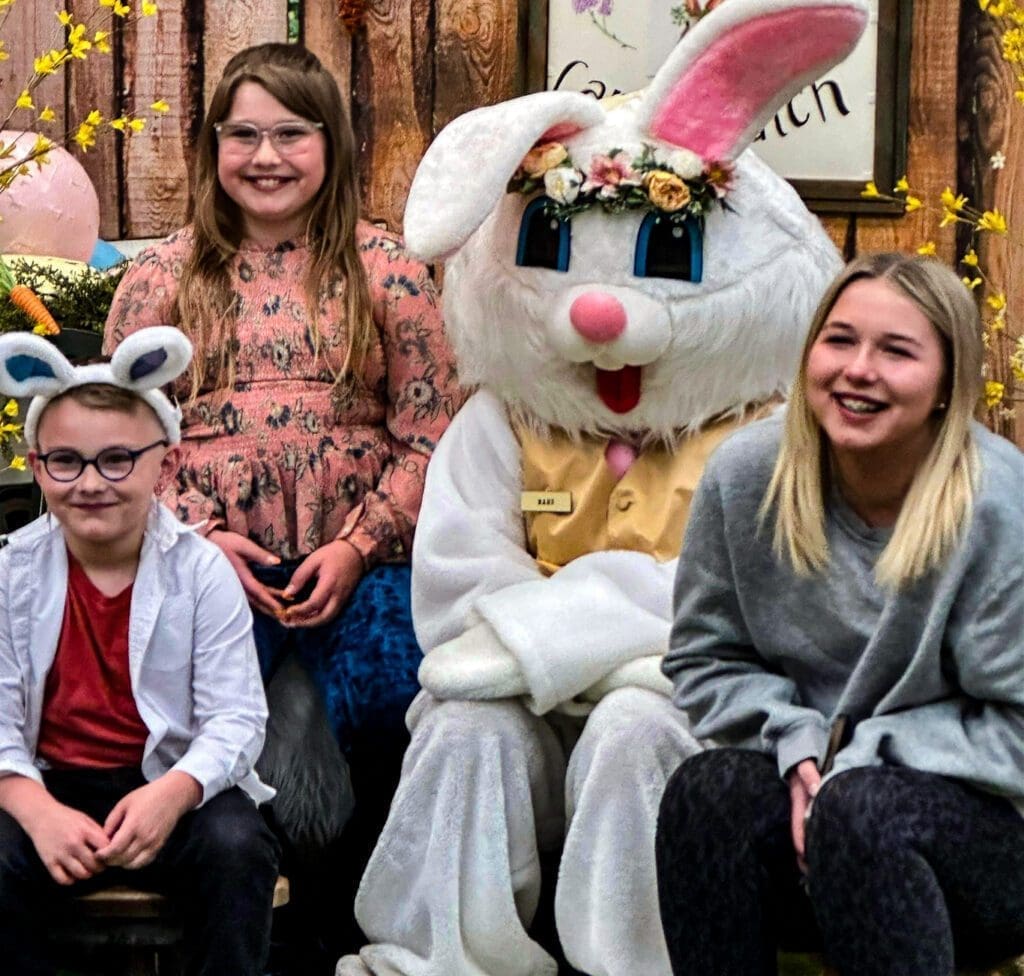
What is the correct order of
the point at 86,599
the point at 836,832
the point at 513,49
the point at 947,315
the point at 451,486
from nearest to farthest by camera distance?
the point at 836,832
the point at 947,315
the point at 86,599
the point at 451,486
the point at 513,49

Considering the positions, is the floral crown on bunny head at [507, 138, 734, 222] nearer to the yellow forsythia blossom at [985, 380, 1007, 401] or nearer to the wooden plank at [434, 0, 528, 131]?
the yellow forsythia blossom at [985, 380, 1007, 401]

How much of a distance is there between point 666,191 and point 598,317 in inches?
7.8

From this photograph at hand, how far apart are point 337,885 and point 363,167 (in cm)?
125

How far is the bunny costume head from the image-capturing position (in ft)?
7.68

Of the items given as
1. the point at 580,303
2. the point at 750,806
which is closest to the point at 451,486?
the point at 580,303

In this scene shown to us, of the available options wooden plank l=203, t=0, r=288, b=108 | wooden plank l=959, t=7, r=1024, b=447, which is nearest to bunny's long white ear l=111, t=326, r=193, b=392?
wooden plank l=203, t=0, r=288, b=108

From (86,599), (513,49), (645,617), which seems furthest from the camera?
(513,49)

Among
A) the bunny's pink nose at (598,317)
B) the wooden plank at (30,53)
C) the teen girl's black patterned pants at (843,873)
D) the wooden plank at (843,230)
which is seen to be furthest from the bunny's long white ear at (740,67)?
the wooden plank at (30,53)

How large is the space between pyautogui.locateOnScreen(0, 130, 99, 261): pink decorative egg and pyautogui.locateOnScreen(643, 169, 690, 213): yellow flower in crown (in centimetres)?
101

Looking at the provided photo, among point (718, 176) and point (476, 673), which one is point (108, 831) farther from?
point (718, 176)

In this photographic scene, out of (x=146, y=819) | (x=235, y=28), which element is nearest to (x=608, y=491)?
(x=146, y=819)

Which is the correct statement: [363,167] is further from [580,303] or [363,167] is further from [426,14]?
[580,303]

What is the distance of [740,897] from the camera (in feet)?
6.09

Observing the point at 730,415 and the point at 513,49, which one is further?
the point at 513,49
